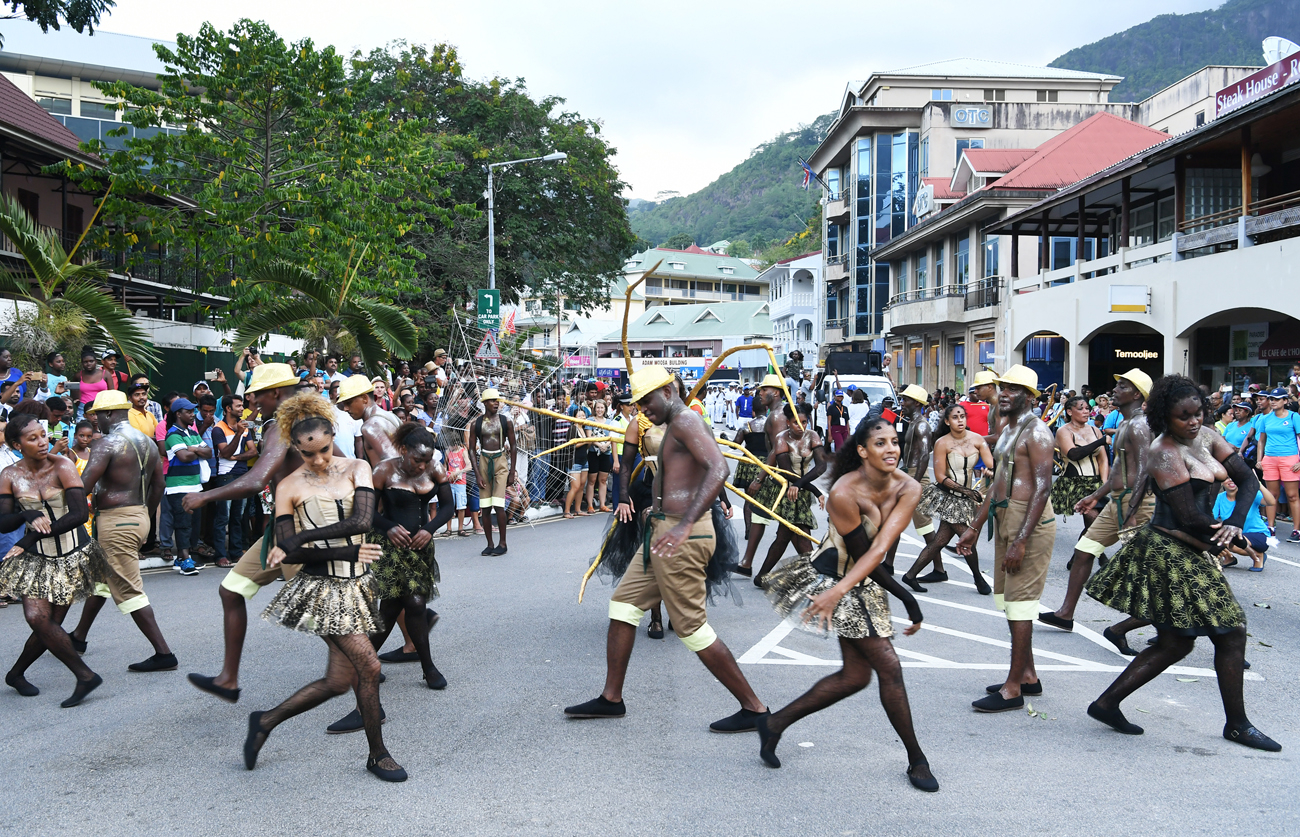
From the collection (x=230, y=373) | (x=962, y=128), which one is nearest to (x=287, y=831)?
(x=230, y=373)

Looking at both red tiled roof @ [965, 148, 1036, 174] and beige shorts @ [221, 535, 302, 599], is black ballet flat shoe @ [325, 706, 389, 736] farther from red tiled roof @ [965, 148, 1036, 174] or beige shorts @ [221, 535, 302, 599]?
red tiled roof @ [965, 148, 1036, 174]

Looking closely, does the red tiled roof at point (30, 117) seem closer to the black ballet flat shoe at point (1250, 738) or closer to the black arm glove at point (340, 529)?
A: the black arm glove at point (340, 529)

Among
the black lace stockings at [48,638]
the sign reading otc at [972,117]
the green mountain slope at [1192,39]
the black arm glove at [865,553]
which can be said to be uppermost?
the green mountain slope at [1192,39]

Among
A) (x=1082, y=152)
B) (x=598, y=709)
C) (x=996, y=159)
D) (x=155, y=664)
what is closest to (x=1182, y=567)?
(x=598, y=709)

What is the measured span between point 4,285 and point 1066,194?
2194 centimetres

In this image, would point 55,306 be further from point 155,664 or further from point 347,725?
point 347,725

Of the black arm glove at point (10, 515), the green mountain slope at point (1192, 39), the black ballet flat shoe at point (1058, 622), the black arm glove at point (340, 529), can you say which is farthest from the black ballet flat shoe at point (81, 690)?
the green mountain slope at point (1192, 39)

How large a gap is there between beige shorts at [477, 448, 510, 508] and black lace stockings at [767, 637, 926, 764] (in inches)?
288

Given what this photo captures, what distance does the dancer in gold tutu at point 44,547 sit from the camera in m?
5.58

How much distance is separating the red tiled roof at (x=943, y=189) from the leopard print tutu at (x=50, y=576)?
38.2m

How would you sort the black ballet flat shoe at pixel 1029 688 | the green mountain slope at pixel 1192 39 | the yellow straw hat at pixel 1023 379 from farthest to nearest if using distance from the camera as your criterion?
the green mountain slope at pixel 1192 39, the yellow straw hat at pixel 1023 379, the black ballet flat shoe at pixel 1029 688

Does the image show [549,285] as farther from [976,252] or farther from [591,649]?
[591,649]

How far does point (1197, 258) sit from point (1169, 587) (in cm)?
1793

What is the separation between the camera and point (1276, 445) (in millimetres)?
12039
